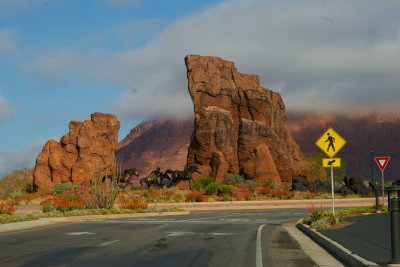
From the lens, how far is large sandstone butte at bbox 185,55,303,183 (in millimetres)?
67812

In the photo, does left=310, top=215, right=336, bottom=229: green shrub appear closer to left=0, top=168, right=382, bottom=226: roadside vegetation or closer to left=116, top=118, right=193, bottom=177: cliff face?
left=0, top=168, right=382, bottom=226: roadside vegetation

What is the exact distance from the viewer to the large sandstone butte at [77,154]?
2726 inches

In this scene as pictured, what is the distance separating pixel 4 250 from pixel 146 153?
180 m

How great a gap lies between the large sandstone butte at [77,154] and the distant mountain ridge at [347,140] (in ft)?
287

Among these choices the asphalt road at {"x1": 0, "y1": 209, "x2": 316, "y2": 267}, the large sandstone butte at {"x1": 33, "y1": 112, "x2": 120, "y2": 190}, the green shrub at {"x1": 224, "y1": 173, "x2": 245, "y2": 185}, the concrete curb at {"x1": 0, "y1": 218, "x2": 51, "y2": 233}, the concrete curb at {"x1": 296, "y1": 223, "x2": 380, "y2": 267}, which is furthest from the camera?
the large sandstone butte at {"x1": 33, "y1": 112, "x2": 120, "y2": 190}

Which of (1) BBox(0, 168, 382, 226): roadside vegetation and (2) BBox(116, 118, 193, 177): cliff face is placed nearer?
(1) BBox(0, 168, 382, 226): roadside vegetation

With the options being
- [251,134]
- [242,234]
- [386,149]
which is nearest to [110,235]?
[242,234]

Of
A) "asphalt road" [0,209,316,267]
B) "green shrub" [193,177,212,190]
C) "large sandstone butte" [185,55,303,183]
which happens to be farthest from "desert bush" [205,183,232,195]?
"asphalt road" [0,209,316,267]

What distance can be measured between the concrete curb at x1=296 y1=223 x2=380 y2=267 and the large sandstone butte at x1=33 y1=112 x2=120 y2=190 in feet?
180

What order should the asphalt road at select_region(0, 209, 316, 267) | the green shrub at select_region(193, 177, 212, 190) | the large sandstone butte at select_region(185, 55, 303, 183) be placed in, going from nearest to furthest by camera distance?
the asphalt road at select_region(0, 209, 316, 267) → the green shrub at select_region(193, 177, 212, 190) → the large sandstone butte at select_region(185, 55, 303, 183)

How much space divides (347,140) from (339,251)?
163 m

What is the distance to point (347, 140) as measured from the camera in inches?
6649

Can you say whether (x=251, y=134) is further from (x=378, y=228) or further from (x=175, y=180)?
(x=378, y=228)

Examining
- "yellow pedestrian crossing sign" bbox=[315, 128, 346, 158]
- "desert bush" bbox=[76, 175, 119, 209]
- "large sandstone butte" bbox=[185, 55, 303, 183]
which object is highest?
"large sandstone butte" bbox=[185, 55, 303, 183]
